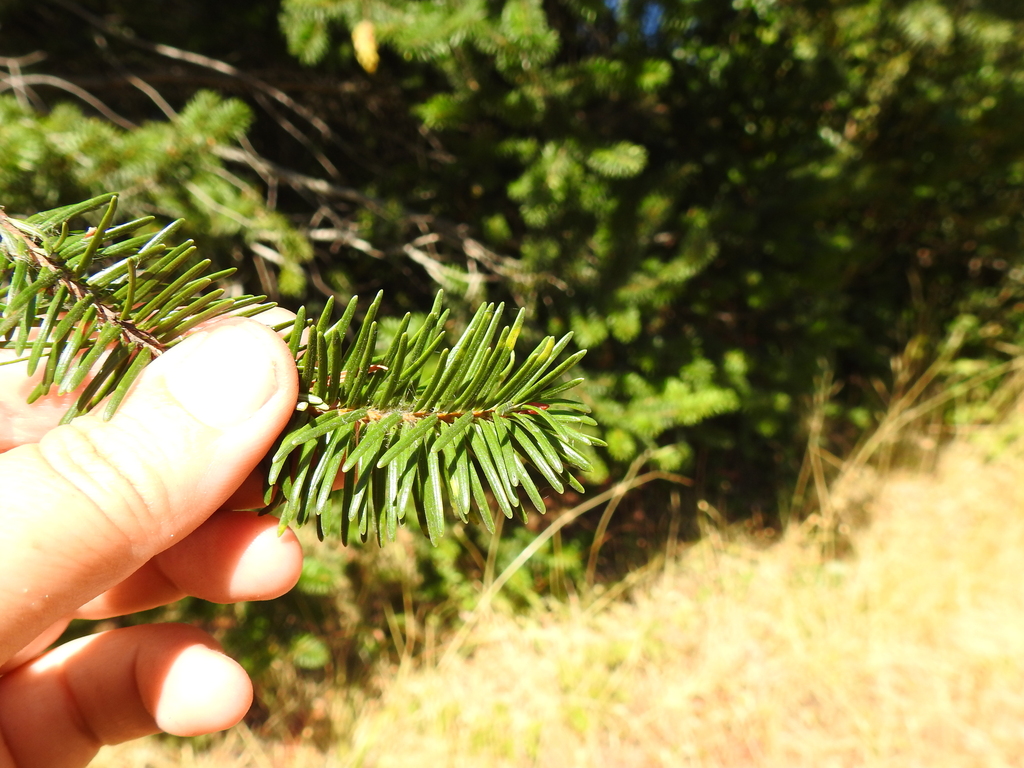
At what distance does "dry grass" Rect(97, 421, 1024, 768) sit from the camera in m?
1.49

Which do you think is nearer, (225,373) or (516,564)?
(225,373)

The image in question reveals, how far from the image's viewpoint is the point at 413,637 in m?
1.67

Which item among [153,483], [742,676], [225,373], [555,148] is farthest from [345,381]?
[742,676]

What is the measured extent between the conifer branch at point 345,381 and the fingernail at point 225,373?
0.07ft

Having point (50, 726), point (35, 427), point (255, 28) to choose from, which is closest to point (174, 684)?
point (50, 726)

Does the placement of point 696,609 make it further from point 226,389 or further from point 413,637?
point 226,389

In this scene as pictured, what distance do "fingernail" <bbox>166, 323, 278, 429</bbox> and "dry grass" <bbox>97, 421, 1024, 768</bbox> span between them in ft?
4.33

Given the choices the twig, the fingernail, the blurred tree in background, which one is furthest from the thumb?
the twig

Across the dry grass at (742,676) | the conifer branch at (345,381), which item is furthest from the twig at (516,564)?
the conifer branch at (345,381)

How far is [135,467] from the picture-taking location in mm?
555

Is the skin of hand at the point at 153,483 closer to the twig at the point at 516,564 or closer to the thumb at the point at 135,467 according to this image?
the thumb at the point at 135,467

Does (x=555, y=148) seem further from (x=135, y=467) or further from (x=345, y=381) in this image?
(x=135, y=467)

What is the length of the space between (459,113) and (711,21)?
2.21 feet

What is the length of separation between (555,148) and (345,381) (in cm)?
87
